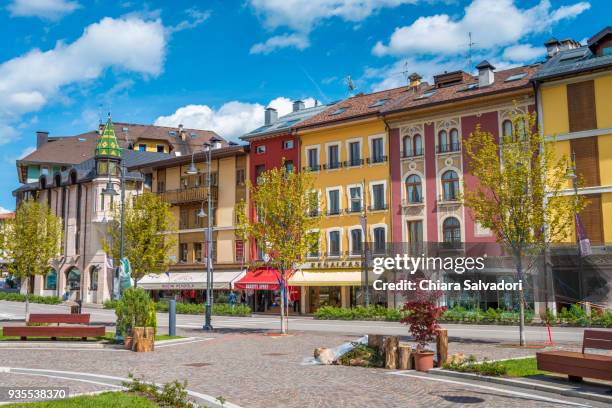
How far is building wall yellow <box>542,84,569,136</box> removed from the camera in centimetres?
3362

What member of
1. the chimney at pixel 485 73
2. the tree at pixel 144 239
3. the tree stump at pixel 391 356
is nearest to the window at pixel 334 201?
the tree at pixel 144 239

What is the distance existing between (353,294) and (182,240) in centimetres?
1676

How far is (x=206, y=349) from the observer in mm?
19578

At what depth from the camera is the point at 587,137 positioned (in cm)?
3284

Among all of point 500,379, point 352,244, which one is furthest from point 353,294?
point 500,379

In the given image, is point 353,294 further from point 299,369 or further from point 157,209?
point 299,369

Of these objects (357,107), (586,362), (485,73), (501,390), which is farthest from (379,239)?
(586,362)

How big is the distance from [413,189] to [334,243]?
252 inches

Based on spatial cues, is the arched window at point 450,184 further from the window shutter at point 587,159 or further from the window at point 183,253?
the window at point 183,253

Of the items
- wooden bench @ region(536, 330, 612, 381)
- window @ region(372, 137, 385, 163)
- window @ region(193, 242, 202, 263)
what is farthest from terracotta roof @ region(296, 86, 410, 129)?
wooden bench @ region(536, 330, 612, 381)

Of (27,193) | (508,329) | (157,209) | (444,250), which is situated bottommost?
(508,329)

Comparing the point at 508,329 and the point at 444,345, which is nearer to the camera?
the point at 444,345

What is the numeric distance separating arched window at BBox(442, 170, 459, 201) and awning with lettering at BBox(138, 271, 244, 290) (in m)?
16.2

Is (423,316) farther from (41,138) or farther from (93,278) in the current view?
(41,138)
